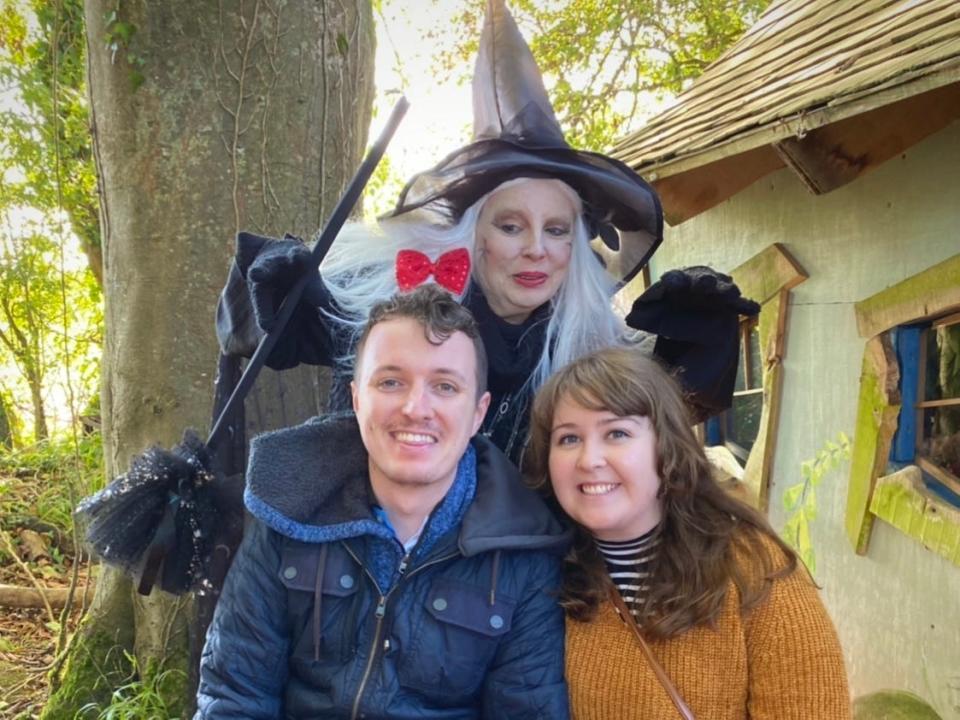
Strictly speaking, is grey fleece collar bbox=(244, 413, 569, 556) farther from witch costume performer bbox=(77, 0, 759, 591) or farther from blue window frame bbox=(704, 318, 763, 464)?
blue window frame bbox=(704, 318, 763, 464)

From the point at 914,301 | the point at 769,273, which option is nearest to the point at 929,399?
the point at 914,301

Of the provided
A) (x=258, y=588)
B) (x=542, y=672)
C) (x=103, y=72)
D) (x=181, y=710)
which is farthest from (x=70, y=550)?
Result: (x=542, y=672)

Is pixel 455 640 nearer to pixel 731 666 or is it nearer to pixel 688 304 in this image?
pixel 731 666

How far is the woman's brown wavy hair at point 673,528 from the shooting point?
5.59ft

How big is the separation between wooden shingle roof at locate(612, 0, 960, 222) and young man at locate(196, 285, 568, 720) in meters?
1.76

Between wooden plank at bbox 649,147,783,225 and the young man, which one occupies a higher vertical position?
wooden plank at bbox 649,147,783,225

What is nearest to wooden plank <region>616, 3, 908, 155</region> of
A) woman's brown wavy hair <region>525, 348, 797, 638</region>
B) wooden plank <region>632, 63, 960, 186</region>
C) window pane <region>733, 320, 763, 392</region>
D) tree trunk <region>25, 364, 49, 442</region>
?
wooden plank <region>632, 63, 960, 186</region>

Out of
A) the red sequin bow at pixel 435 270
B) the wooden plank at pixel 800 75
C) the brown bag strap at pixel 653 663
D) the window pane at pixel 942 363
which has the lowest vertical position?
the brown bag strap at pixel 653 663

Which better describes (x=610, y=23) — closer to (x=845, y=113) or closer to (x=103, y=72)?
A: (x=845, y=113)

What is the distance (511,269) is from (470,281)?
0.41 feet

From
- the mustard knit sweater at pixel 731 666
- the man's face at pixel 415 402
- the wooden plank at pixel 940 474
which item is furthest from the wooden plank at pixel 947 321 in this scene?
the man's face at pixel 415 402

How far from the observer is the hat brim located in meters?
2.14

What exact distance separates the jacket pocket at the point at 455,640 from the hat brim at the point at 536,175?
3.45ft

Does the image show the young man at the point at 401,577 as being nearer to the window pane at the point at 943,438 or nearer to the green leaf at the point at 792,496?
the window pane at the point at 943,438
